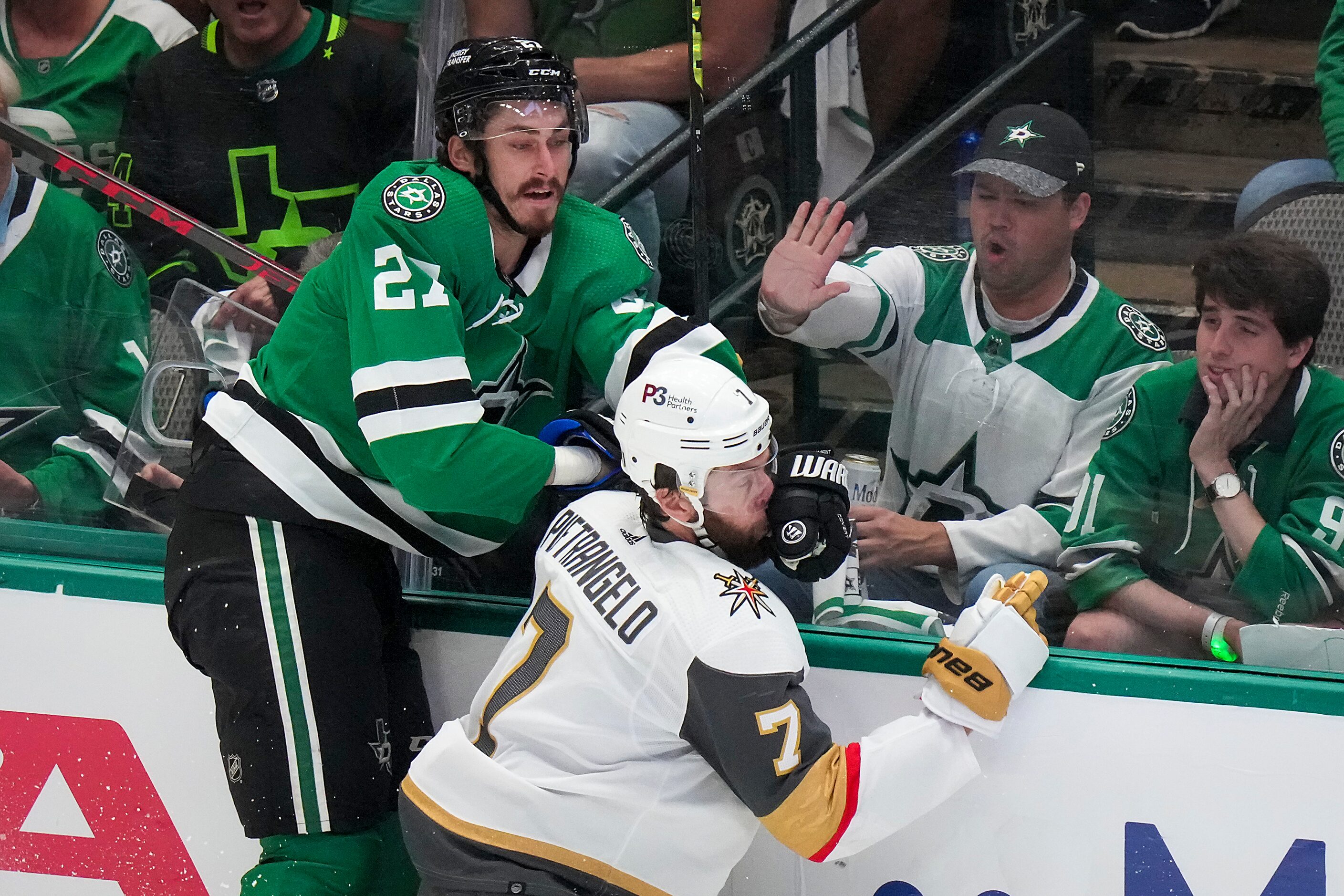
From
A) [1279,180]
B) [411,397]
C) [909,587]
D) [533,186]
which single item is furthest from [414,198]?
[1279,180]

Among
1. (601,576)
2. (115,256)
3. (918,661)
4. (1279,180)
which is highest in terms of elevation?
(1279,180)

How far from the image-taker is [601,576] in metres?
1.79

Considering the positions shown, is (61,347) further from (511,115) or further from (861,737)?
(861,737)

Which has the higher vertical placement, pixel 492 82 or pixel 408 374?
pixel 492 82

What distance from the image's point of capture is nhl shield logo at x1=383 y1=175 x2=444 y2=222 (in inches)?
75.4

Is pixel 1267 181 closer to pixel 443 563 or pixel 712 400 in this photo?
pixel 712 400

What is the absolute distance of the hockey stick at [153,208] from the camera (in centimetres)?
235

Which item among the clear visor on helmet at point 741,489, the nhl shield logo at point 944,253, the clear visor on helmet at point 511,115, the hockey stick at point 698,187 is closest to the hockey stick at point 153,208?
the clear visor on helmet at point 511,115

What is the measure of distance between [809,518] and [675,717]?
1.04 ft

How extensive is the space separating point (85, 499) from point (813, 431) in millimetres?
1334

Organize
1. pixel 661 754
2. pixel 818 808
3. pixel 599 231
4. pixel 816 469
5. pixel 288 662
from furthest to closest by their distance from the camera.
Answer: pixel 599 231, pixel 288 662, pixel 816 469, pixel 661 754, pixel 818 808

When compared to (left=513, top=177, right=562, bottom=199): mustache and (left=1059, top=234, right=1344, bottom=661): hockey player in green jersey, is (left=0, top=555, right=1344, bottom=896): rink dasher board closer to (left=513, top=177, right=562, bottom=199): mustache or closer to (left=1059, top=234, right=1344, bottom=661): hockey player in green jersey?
(left=1059, top=234, right=1344, bottom=661): hockey player in green jersey

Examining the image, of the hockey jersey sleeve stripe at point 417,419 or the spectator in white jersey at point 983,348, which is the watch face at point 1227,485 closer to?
the spectator in white jersey at point 983,348

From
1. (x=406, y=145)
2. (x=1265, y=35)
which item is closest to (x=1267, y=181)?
(x=1265, y=35)
